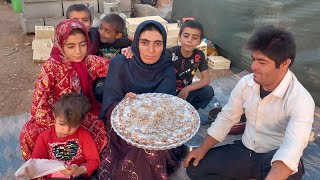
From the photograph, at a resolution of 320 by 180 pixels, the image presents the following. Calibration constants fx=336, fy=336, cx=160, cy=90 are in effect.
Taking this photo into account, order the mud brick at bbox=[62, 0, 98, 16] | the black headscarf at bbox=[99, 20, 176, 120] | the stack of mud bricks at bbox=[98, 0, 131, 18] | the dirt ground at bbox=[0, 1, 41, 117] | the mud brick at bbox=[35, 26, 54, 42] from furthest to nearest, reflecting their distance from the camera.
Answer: the stack of mud bricks at bbox=[98, 0, 131, 18] → the mud brick at bbox=[62, 0, 98, 16] → the mud brick at bbox=[35, 26, 54, 42] → the dirt ground at bbox=[0, 1, 41, 117] → the black headscarf at bbox=[99, 20, 176, 120]

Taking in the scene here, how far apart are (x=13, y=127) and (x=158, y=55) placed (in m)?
1.76

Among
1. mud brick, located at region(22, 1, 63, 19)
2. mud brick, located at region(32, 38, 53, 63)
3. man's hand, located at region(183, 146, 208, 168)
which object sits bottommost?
mud brick, located at region(32, 38, 53, 63)

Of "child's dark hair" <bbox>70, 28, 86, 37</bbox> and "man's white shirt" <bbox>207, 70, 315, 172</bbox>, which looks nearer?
"man's white shirt" <bbox>207, 70, 315, 172</bbox>

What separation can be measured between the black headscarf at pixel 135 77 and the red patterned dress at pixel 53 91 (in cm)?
21

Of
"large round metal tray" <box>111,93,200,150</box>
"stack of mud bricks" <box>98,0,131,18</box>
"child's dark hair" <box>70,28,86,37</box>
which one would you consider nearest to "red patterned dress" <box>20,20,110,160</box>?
"child's dark hair" <box>70,28,86,37</box>

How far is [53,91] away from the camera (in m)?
2.61

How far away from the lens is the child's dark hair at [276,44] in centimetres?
207

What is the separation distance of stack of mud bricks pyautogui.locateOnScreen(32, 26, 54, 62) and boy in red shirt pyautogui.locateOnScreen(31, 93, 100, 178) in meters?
3.37

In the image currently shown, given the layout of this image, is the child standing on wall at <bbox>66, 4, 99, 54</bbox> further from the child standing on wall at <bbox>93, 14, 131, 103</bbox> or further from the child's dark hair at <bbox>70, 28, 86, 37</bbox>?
the child's dark hair at <bbox>70, 28, 86, 37</bbox>

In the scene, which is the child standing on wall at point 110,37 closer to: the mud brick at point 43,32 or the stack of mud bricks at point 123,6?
the mud brick at point 43,32

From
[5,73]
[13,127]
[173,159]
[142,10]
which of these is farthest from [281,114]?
[142,10]

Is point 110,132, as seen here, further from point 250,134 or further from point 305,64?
point 305,64

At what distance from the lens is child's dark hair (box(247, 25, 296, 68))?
6.78ft

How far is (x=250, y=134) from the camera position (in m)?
2.43
